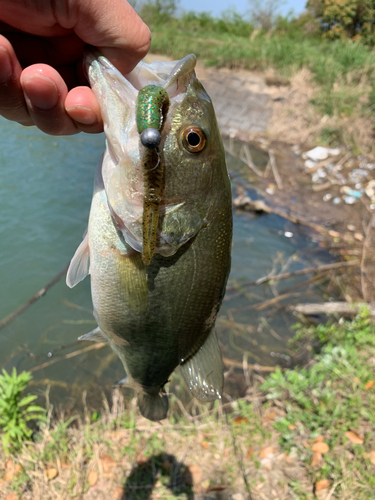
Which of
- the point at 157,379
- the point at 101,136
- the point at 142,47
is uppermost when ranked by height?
the point at 142,47

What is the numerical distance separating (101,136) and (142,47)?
31.7ft

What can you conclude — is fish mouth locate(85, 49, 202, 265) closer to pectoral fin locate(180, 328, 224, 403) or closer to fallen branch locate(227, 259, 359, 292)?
pectoral fin locate(180, 328, 224, 403)

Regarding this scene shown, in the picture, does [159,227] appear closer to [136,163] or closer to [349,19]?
[136,163]

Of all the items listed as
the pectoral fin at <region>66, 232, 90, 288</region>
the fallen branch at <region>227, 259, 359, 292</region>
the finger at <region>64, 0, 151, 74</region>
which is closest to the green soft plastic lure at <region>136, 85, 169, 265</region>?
the finger at <region>64, 0, 151, 74</region>

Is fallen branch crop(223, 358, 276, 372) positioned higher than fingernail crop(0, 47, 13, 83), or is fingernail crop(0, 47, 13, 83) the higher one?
fingernail crop(0, 47, 13, 83)

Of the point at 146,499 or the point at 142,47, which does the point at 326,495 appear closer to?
the point at 146,499

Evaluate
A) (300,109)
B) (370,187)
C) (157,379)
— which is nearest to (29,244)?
(157,379)

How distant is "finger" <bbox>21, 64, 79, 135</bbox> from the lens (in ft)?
4.48

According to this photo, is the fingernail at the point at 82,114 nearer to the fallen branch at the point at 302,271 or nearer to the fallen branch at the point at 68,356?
the fallen branch at the point at 68,356

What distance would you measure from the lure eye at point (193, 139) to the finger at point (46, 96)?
58 cm

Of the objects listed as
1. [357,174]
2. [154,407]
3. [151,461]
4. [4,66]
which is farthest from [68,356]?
[357,174]

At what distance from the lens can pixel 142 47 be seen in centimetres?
144

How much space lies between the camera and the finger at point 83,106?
1425mm

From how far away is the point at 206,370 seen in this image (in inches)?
65.5
